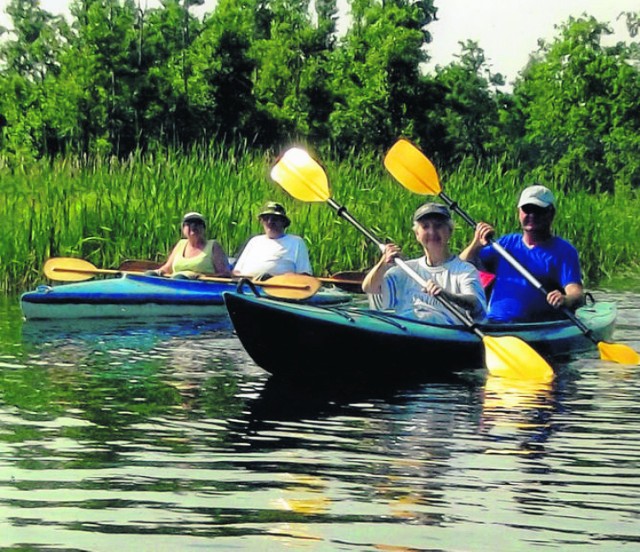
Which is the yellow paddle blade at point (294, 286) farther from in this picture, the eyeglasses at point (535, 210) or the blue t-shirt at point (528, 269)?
the eyeglasses at point (535, 210)

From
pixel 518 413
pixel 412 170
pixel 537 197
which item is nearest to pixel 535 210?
pixel 537 197

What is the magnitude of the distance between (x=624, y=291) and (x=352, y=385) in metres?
7.69

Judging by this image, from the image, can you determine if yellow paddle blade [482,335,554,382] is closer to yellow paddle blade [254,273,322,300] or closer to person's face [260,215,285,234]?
yellow paddle blade [254,273,322,300]

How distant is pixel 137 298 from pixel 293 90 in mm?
26112

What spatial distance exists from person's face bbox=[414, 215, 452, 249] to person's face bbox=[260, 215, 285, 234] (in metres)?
3.69

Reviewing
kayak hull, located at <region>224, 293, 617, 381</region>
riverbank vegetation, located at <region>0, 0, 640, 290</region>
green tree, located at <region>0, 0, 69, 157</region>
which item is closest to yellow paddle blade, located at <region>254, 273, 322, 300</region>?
kayak hull, located at <region>224, 293, 617, 381</region>

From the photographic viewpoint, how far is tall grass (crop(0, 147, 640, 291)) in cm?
1388

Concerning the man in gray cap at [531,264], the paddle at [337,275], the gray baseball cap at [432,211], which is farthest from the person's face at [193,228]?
the gray baseball cap at [432,211]

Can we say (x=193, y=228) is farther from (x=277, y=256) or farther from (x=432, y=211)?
(x=432, y=211)

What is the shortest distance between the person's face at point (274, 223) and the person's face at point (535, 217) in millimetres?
3038

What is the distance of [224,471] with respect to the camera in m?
5.78

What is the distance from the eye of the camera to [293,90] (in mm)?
37938

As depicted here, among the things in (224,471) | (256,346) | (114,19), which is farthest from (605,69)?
(224,471)

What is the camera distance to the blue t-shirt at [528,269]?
925 centimetres
